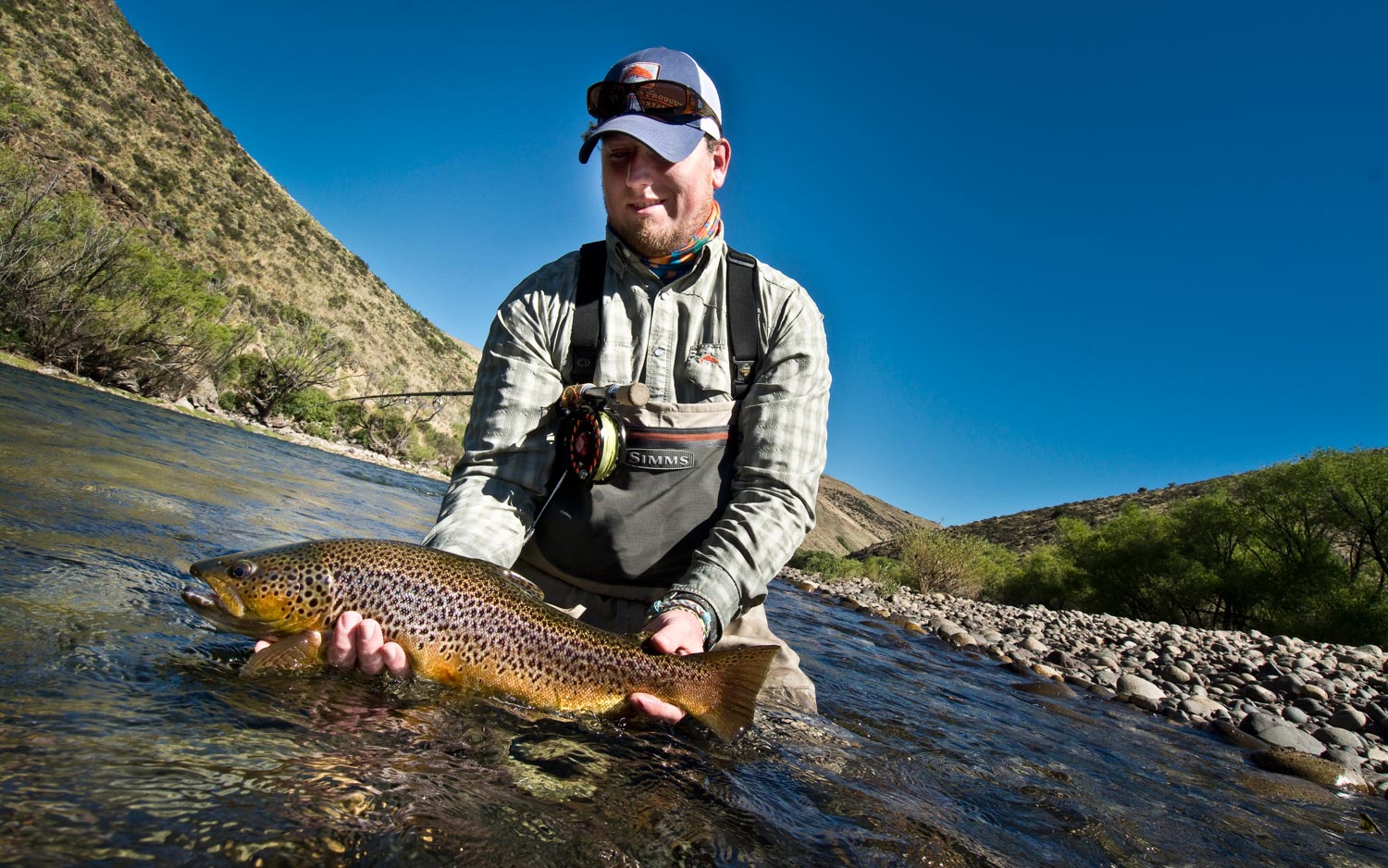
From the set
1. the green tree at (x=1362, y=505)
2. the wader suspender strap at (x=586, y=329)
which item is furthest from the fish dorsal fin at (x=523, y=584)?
Result: the green tree at (x=1362, y=505)

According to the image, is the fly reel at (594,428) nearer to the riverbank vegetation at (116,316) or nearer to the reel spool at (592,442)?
the reel spool at (592,442)

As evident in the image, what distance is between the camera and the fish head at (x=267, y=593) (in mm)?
2459

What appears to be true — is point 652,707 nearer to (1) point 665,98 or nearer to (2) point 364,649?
(2) point 364,649

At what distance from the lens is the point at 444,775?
6.99 ft

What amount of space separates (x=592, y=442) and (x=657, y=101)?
5.54 ft

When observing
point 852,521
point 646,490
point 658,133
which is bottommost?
point 646,490

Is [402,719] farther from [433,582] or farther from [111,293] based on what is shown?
[111,293]

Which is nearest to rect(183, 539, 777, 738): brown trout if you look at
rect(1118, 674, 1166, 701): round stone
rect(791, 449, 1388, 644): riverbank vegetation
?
rect(1118, 674, 1166, 701): round stone

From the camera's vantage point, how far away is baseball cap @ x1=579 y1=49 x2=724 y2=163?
3355 mm

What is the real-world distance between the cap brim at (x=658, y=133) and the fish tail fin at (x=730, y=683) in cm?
222

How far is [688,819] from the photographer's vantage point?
2256 millimetres

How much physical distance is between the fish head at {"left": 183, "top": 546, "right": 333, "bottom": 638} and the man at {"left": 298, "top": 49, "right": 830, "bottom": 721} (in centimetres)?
64

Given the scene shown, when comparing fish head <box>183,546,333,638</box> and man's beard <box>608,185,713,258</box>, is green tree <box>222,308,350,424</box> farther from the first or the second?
fish head <box>183,546,333,638</box>

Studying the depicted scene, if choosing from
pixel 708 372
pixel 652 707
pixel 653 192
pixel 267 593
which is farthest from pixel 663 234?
pixel 267 593
